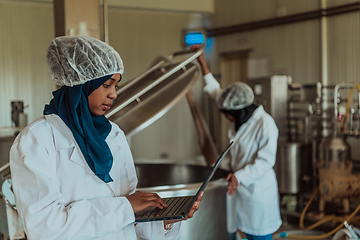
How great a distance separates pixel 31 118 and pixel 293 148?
3693 mm

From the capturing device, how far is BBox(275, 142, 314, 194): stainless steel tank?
4.96m

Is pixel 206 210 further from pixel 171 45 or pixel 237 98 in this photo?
pixel 171 45

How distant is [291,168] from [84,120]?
160 inches

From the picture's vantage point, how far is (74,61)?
1326mm

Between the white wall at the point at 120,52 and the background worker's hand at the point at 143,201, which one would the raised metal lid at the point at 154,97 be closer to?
the background worker's hand at the point at 143,201

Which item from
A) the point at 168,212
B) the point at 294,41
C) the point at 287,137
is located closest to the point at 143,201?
the point at 168,212

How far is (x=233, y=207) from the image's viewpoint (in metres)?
2.86

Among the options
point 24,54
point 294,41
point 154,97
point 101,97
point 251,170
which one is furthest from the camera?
point 294,41

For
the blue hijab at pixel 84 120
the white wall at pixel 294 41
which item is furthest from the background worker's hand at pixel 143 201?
the white wall at pixel 294 41

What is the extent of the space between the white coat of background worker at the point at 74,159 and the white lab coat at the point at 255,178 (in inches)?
53.5

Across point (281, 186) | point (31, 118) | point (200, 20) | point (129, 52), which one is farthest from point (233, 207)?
point (200, 20)

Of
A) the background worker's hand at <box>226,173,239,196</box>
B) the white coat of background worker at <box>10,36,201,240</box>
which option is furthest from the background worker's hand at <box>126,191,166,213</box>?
the background worker's hand at <box>226,173,239,196</box>

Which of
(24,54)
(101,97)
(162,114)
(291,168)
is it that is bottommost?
(291,168)

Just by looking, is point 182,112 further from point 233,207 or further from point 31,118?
point 233,207
